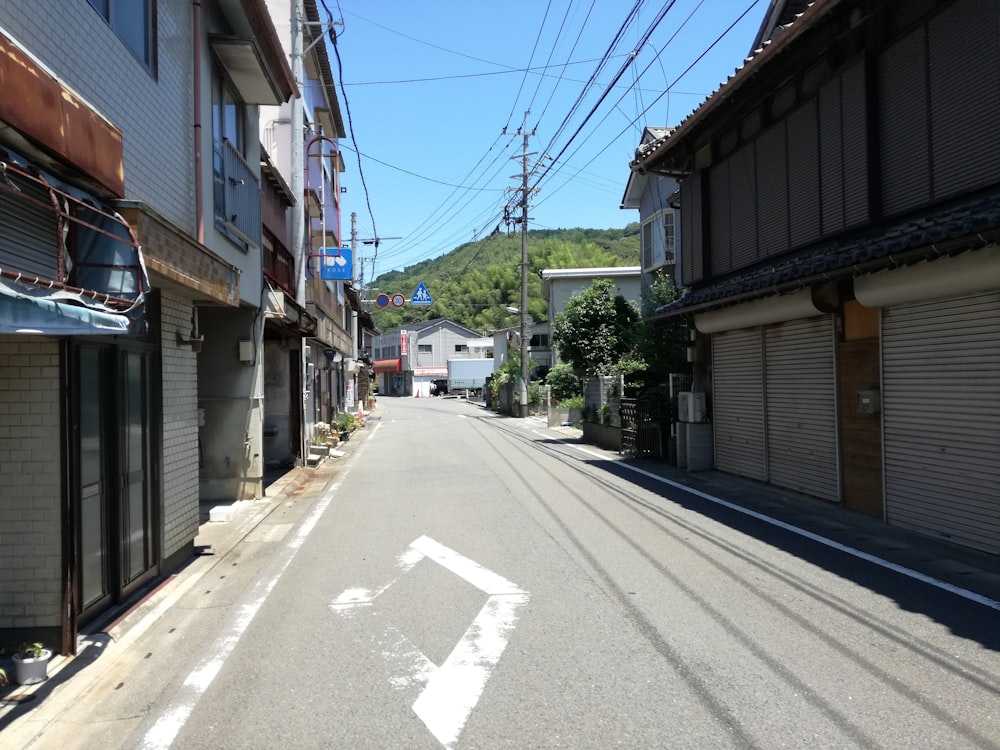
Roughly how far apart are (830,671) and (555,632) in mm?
1858

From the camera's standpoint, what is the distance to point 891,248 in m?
8.20

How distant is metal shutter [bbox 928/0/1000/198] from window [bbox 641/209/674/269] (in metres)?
16.7

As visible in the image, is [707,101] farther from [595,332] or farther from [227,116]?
[595,332]

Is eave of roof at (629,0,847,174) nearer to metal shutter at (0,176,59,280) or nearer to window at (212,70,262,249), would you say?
window at (212,70,262,249)

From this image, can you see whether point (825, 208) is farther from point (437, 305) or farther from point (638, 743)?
point (437, 305)

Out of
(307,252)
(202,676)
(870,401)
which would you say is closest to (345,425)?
(307,252)

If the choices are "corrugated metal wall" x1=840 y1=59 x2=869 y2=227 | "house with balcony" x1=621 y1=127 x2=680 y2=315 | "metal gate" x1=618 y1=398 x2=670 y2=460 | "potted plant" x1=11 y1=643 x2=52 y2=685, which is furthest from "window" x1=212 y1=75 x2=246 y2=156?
"house with balcony" x1=621 y1=127 x2=680 y2=315

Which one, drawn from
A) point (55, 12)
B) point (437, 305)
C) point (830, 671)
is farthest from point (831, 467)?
point (437, 305)

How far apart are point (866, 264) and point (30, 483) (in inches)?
332

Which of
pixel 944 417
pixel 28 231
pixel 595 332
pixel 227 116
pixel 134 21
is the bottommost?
pixel 944 417

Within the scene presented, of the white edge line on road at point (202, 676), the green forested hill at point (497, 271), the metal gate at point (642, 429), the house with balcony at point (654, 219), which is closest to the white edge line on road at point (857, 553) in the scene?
the metal gate at point (642, 429)

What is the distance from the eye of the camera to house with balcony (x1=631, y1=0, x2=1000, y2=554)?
814 cm

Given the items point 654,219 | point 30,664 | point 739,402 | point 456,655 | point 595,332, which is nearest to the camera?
point 30,664

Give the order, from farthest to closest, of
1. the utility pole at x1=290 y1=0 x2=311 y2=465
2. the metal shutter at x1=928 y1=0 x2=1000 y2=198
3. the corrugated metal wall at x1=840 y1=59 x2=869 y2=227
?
the utility pole at x1=290 y1=0 x2=311 y2=465, the corrugated metal wall at x1=840 y1=59 x2=869 y2=227, the metal shutter at x1=928 y1=0 x2=1000 y2=198
